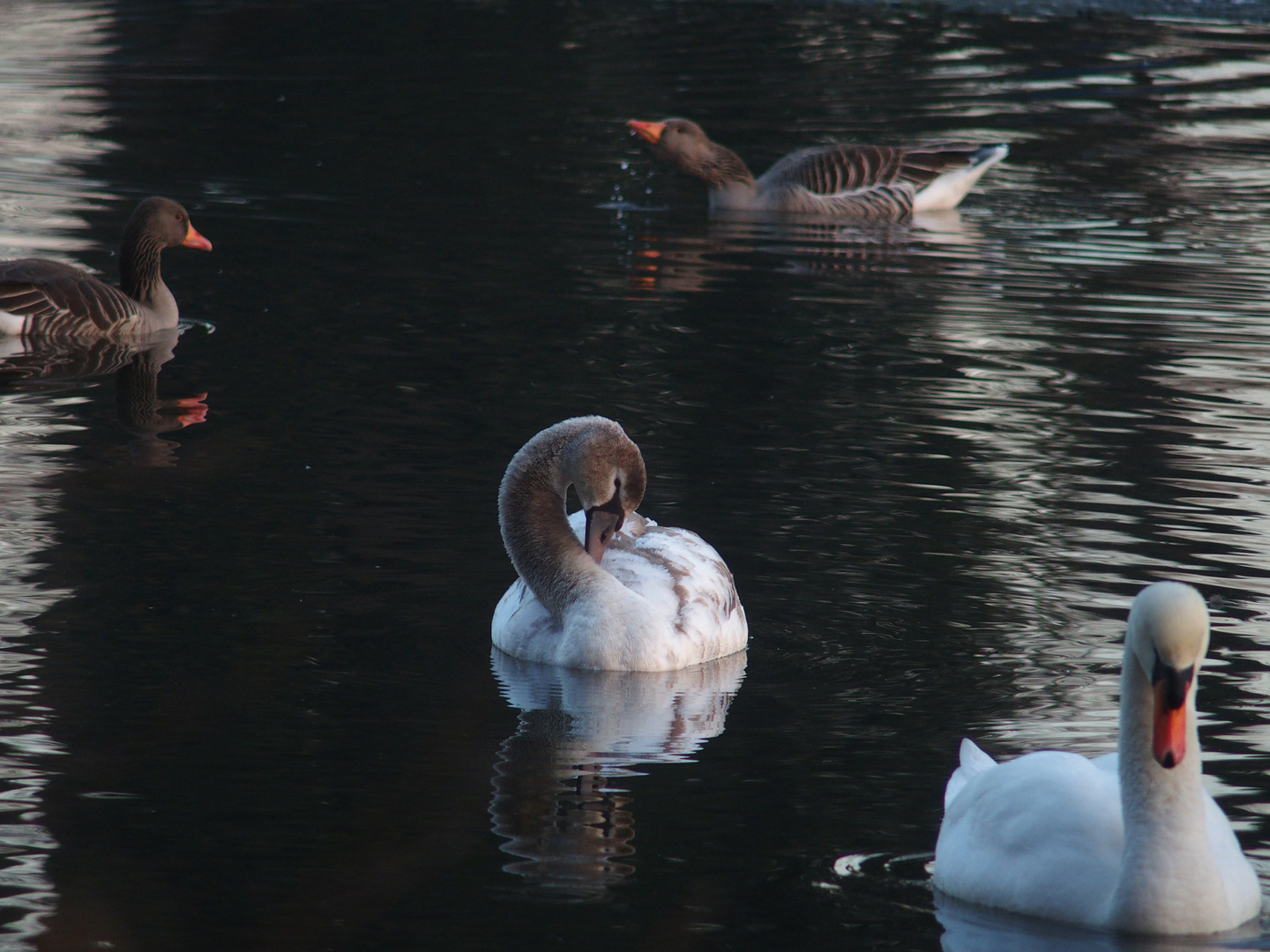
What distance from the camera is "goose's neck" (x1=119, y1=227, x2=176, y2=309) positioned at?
14547 mm

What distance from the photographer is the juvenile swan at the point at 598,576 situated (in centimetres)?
795

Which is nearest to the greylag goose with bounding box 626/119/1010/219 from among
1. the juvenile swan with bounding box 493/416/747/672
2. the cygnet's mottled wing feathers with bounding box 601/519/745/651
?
the cygnet's mottled wing feathers with bounding box 601/519/745/651

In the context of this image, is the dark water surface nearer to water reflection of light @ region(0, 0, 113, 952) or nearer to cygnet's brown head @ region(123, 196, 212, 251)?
water reflection of light @ region(0, 0, 113, 952)

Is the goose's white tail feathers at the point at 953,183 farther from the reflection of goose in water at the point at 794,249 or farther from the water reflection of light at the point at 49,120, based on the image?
the water reflection of light at the point at 49,120

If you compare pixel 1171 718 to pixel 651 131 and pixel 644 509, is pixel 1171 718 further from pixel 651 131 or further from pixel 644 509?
pixel 651 131

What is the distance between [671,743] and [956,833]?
5.34 ft

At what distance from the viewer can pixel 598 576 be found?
26.4 ft

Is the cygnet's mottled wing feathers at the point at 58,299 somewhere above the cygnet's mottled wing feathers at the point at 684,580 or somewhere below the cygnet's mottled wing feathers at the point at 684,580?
above

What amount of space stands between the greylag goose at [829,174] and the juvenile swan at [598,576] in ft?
41.6

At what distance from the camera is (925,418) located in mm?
11930

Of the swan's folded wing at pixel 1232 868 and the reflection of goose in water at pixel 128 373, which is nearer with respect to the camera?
the swan's folded wing at pixel 1232 868

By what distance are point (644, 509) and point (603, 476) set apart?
6.16ft

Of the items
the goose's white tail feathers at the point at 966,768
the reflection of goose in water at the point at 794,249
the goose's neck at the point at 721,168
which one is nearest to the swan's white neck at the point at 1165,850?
the goose's white tail feathers at the point at 966,768

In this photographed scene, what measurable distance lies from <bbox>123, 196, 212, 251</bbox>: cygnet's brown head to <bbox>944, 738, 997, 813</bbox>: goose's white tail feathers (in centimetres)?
1007
